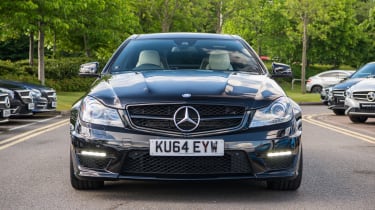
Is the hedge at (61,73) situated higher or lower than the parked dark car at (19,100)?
lower

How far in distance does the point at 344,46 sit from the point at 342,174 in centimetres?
5757

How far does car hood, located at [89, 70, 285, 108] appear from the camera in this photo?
250 inches

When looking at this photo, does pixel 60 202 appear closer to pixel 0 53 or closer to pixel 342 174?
pixel 342 174

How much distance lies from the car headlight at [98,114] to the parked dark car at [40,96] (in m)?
12.5

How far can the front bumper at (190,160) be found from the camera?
6.24m

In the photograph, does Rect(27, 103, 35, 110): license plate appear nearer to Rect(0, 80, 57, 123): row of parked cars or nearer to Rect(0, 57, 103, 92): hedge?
Rect(0, 80, 57, 123): row of parked cars

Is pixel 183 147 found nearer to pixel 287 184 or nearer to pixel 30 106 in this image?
pixel 287 184

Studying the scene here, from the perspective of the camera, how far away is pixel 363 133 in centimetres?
1444

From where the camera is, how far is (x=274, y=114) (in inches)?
254

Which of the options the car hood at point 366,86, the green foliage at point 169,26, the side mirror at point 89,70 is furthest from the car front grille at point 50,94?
the side mirror at point 89,70

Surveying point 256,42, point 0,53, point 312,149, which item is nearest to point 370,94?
point 312,149

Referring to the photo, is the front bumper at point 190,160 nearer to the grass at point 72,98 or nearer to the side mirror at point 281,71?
the side mirror at point 281,71

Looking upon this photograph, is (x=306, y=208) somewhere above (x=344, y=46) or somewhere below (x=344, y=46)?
above

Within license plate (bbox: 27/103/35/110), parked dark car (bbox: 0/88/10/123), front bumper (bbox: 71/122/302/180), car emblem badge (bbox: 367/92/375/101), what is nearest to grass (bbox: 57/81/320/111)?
license plate (bbox: 27/103/35/110)
